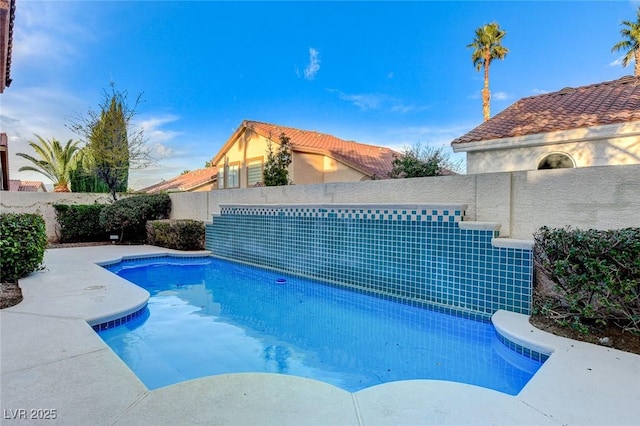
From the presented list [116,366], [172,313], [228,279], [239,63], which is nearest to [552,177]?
[116,366]

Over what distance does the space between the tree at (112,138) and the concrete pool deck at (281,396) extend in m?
15.7

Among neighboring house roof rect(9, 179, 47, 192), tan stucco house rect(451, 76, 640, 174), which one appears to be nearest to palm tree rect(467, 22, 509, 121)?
tan stucco house rect(451, 76, 640, 174)

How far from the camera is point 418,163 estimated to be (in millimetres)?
10164

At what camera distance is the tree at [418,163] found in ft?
32.9

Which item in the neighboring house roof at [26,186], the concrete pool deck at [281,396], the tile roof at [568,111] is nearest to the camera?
the concrete pool deck at [281,396]

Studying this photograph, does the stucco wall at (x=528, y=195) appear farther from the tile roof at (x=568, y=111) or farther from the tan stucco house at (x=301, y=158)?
the tan stucco house at (x=301, y=158)

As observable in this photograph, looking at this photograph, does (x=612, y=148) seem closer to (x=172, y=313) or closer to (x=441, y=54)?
(x=441, y=54)

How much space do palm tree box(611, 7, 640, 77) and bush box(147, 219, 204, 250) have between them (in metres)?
24.5

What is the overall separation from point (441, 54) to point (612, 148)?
9.55 metres

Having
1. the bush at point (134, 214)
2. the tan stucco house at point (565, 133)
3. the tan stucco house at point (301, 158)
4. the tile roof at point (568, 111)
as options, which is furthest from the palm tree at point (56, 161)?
the tile roof at point (568, 111)

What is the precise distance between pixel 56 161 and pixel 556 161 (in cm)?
2406

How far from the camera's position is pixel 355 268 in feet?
27.6

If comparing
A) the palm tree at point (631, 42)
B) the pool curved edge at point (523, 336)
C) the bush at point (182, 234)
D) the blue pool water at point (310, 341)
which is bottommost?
the blue pool water at point (310, 341)

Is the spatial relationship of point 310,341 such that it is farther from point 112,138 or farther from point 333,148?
point 112,138
